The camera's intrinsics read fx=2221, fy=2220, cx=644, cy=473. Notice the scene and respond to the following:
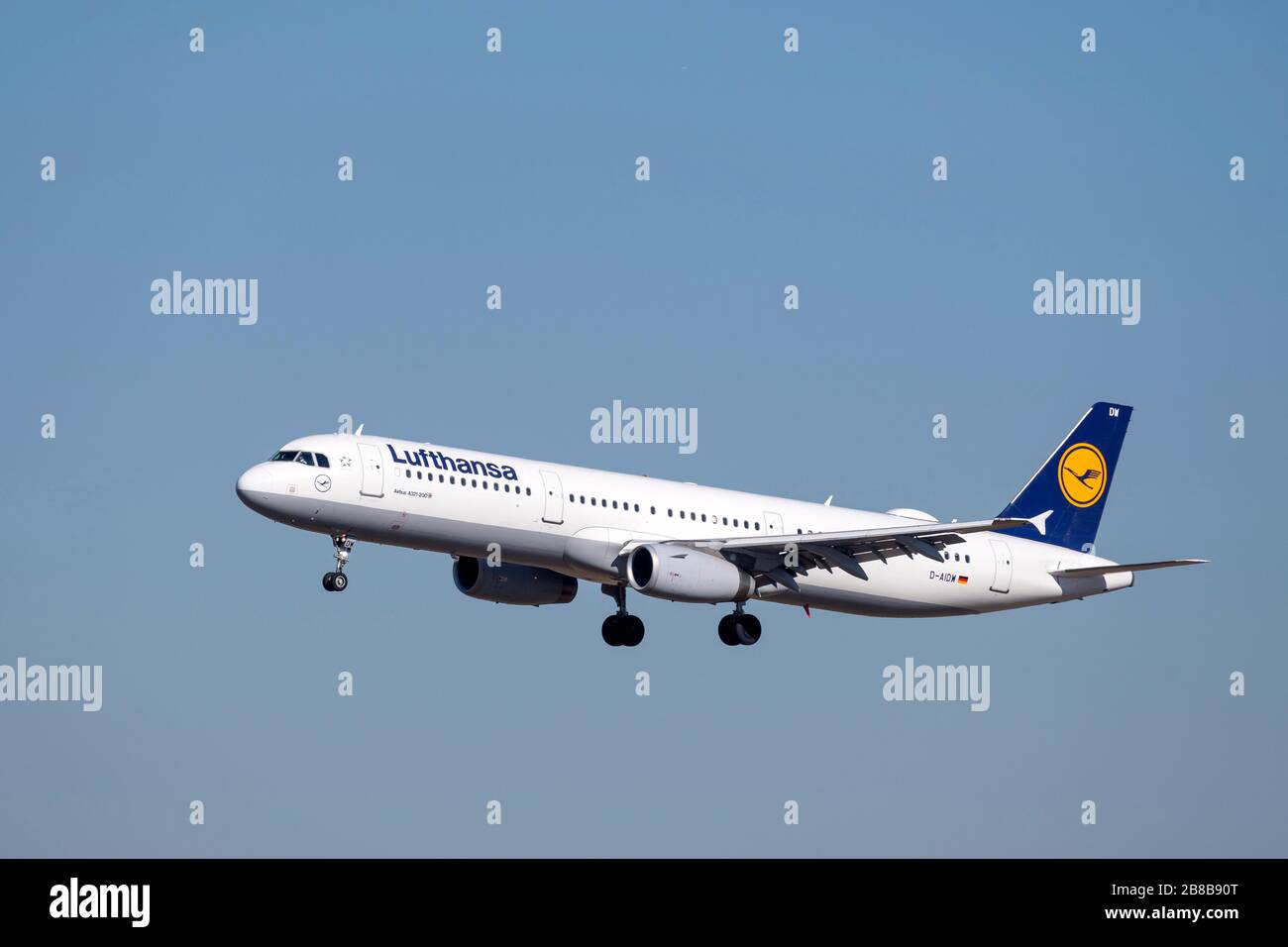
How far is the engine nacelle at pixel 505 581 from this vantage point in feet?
218

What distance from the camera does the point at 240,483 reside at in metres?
58.2

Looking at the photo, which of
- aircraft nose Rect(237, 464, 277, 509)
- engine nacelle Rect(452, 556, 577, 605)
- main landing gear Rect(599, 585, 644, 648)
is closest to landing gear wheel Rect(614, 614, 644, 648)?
main landing gear Rect(599, 585, 644, 648)

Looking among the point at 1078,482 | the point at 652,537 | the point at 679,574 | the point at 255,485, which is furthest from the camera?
the point at 1078,482

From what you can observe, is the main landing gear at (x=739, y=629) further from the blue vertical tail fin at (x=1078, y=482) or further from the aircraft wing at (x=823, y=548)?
the blue vertical tail fin at (x=1078, y=482)

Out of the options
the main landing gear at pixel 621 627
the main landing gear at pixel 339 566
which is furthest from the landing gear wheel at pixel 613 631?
the main landing gear at pixel 339 566

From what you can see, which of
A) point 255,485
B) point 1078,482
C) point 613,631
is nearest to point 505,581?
point 613,631

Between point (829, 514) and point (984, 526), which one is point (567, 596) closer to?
point (829, 514)

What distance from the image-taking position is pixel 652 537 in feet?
208

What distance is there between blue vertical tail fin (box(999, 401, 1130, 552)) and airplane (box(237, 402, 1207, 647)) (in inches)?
4.0

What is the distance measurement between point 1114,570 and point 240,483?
2810 cm

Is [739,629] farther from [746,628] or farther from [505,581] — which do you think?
[505,581]

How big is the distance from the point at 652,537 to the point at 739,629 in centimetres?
435
